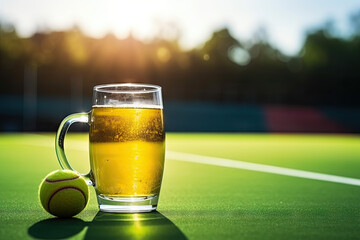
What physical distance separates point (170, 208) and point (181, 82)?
1459 inches

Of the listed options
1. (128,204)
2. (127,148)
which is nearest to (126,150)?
(127,148)

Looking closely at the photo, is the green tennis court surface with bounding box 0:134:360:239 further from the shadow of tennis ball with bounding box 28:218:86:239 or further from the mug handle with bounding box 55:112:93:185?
the mug handle with bounding box 55:112:93:185

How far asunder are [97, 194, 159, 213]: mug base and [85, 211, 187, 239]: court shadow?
0.04 m

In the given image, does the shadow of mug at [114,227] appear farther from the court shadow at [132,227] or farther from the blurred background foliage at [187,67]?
the blurred background foliage at [187,67]

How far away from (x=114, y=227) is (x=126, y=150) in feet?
1.39

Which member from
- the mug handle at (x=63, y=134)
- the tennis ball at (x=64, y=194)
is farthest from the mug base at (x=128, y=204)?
the mug handle at (x=63, y=134)

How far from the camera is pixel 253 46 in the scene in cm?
5972

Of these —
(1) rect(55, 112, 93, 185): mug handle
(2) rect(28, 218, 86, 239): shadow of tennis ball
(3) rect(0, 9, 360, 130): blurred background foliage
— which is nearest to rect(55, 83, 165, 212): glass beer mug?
(1) rect(55, 112, 93, 185): mug handle

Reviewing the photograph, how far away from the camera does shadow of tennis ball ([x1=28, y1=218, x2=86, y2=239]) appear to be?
6.84ft

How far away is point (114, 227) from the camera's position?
224cm

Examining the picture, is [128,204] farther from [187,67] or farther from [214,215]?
[187,67]

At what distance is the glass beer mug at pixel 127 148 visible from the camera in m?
2.55

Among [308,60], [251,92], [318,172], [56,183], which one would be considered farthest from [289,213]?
[308,60]

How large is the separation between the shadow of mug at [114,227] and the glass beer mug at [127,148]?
9cm
